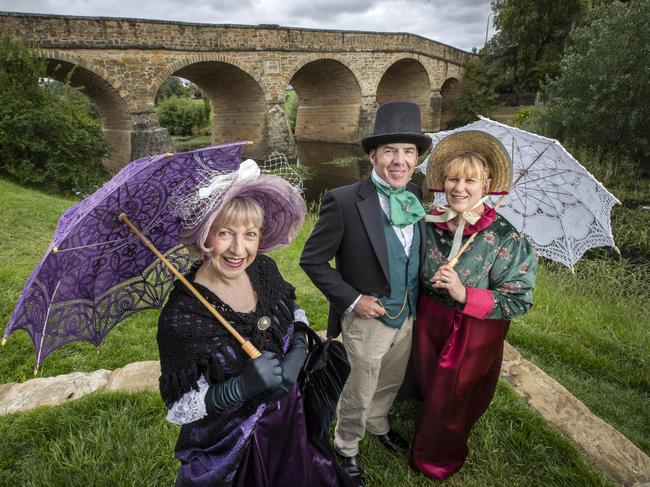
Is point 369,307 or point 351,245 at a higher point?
point 351,245

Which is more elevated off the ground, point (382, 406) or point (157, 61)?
point (157, 61)

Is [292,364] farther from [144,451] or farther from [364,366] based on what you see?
[144,451]

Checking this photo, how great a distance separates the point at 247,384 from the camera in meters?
1.35

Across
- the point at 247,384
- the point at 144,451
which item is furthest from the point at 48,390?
the point at 247,384

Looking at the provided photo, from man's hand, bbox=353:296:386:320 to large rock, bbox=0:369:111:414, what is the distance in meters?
2.06

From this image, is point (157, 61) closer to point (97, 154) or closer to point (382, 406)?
point (97, 154)

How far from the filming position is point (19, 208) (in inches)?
263

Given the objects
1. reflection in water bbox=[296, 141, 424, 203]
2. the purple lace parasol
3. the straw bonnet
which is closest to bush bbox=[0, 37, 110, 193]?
reflection in water bbox=[296, 141, 424, 203]

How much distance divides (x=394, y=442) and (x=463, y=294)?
1225mm

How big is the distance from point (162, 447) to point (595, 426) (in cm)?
272

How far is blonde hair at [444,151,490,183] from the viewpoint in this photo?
75.0 inches

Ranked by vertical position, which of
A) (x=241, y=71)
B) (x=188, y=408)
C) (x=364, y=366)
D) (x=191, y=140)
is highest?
(x=241, y=71)

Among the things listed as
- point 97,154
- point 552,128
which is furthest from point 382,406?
point 552,128

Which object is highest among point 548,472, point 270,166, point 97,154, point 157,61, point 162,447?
point 157,61
